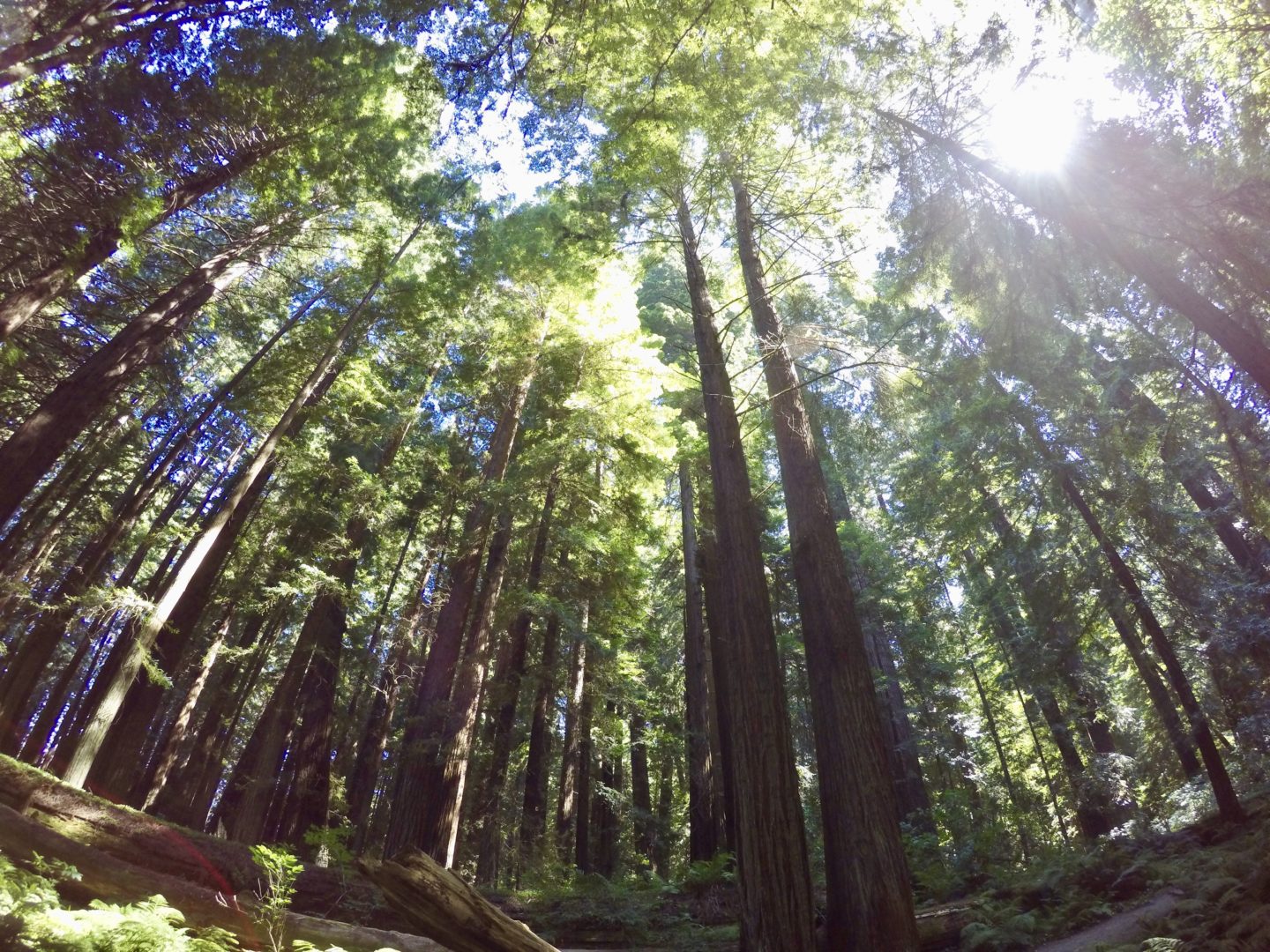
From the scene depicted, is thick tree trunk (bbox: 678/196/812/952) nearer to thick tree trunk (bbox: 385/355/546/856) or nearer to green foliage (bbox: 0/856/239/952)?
green foliage (bbox: 0/856/239/952)

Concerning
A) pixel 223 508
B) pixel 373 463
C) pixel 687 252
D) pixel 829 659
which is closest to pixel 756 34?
pixel 687 252

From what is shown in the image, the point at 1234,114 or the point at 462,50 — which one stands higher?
the point at 462,50

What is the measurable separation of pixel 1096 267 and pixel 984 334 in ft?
5.11

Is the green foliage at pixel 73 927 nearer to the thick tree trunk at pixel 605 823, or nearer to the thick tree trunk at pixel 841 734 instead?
the thick tree trunk at pixel 841 734

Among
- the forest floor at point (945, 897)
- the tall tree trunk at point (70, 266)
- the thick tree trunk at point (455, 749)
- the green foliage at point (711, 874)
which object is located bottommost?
the forest floor at point (945, 897)

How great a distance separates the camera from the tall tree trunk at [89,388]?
24.6ft

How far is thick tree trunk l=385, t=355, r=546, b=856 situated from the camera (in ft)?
30.7

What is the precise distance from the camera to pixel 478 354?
1485 cm

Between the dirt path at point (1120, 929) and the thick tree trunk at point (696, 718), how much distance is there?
6287mm

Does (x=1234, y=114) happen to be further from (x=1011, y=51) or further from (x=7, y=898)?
(x=7, y=898)

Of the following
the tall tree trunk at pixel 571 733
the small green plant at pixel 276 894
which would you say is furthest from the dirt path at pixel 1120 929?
the tall tree trunk at pixel 571 733

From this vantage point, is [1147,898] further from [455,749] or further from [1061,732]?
[455,749]

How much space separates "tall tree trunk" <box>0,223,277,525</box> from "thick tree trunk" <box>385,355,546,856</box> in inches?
226

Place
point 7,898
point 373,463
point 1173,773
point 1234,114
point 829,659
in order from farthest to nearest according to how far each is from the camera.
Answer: point 373,463, point 1173,773, point 1234,114, point 829,659, point 7,898
